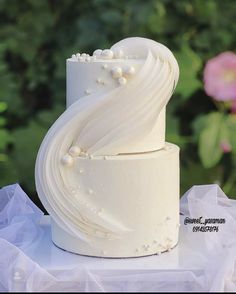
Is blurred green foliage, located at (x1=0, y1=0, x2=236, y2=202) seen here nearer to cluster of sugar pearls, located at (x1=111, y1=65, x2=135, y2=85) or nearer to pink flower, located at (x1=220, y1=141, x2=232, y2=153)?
pink flower, located at (x1=220, y1=141, x2=232, y2=153)

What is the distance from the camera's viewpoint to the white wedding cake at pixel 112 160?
924mm

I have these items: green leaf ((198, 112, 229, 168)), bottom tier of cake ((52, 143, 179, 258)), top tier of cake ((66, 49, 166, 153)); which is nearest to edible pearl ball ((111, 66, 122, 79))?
top tier of cake ((66, 49, 166, 153))

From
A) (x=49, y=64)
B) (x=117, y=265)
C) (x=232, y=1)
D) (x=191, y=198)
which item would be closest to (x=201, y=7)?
(x=232, y=1)

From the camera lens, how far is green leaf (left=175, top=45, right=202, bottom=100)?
1735 millimetres

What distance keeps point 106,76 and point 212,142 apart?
74cm

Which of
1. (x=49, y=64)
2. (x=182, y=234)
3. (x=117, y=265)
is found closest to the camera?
(x=117, y=265)

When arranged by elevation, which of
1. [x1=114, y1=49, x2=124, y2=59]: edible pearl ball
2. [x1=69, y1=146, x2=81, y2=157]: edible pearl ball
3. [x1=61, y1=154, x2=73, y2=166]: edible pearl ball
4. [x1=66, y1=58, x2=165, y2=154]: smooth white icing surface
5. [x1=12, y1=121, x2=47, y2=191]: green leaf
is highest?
[x1=114, y1=49, x2=124, y2=59]: edible pearl ball

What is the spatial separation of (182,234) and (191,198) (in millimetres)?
99

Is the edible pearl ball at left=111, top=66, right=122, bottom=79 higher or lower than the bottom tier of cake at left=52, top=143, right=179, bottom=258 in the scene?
higher

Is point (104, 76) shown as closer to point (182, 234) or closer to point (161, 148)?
point (161, 148)

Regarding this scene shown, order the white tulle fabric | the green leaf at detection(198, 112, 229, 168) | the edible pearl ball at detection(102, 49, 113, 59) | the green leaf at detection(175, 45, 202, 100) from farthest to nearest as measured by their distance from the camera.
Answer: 1. the green leaf at detection(175, 45, 202, 100)
2. the green leaf at detection(198, 112, 229, 168)
3. the edible pearl ball at detection(102, 49, 113, 59)
4. the white tulle fabric

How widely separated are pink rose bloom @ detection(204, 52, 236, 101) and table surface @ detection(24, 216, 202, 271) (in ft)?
2.49

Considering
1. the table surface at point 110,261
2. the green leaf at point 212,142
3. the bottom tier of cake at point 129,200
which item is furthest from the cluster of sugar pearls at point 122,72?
the green leaf at point 212,142

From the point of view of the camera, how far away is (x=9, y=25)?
1.87 meters
